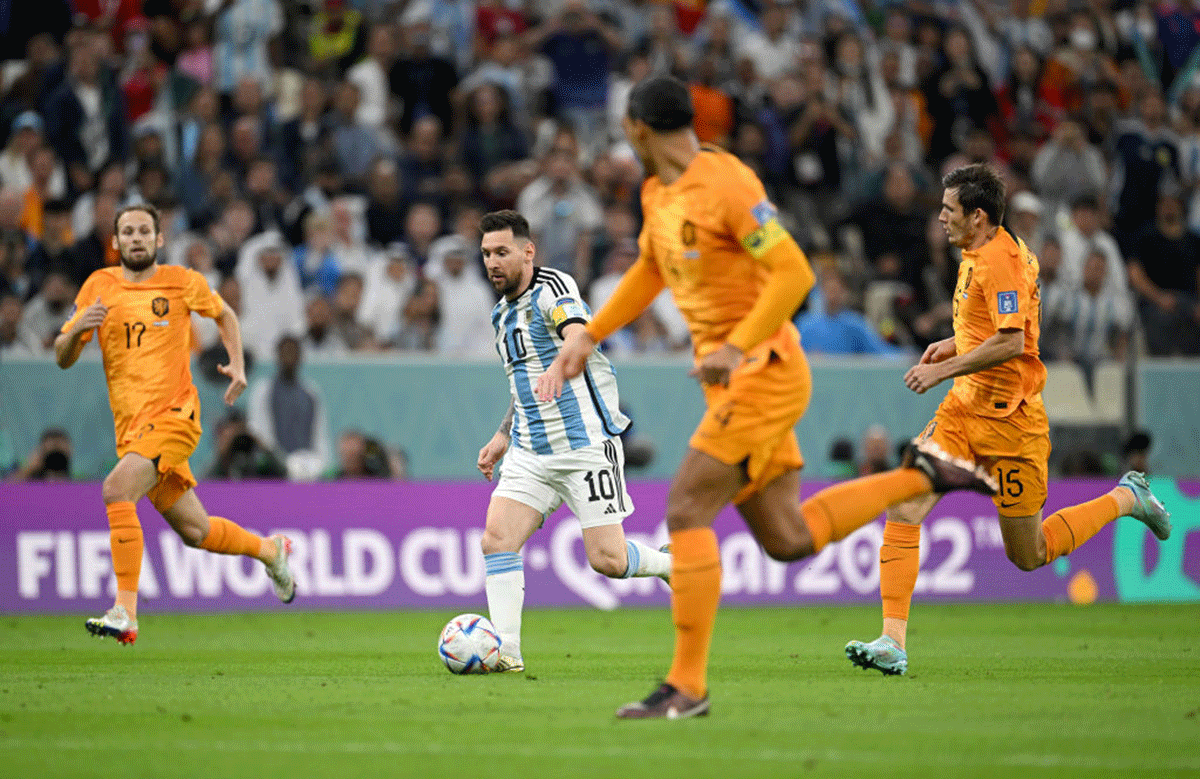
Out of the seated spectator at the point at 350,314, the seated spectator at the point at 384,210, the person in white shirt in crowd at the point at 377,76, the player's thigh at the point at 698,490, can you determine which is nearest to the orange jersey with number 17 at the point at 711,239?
the player's thigh at the point at 698,490

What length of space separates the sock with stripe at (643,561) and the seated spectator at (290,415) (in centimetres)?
627

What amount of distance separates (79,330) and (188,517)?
4.74ft

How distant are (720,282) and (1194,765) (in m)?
2.73

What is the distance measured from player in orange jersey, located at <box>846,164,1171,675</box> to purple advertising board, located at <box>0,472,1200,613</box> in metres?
6.31

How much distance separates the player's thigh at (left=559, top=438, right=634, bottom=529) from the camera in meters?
9.48

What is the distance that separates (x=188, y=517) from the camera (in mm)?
11000

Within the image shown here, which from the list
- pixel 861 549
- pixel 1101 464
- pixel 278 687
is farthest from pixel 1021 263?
pixel 1101 464

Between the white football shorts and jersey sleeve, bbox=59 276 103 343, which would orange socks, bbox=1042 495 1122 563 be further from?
jersey sleeve, bbox=59 276 103 343

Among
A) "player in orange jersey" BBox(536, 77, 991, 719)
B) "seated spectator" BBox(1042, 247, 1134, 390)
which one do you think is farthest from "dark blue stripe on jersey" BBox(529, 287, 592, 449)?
"seated spectator" BBox(1042, 247, 1134, 390)

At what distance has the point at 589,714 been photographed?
23.3ft

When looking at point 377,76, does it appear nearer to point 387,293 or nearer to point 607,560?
point 387,293

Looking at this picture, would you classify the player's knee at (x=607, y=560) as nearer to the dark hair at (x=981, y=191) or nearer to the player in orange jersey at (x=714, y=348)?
the player in orange jersey at (x=714, y=348)

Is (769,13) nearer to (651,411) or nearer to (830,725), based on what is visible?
(651,411)

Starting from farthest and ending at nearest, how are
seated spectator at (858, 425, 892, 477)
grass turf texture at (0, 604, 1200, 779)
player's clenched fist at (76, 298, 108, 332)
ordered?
1. seated spectator at (858, 425, 892, 477)
2. player's clenched fist at (76, 298, 108, 332)
3. grass turf texture at (0, 604, 1200, 779)
